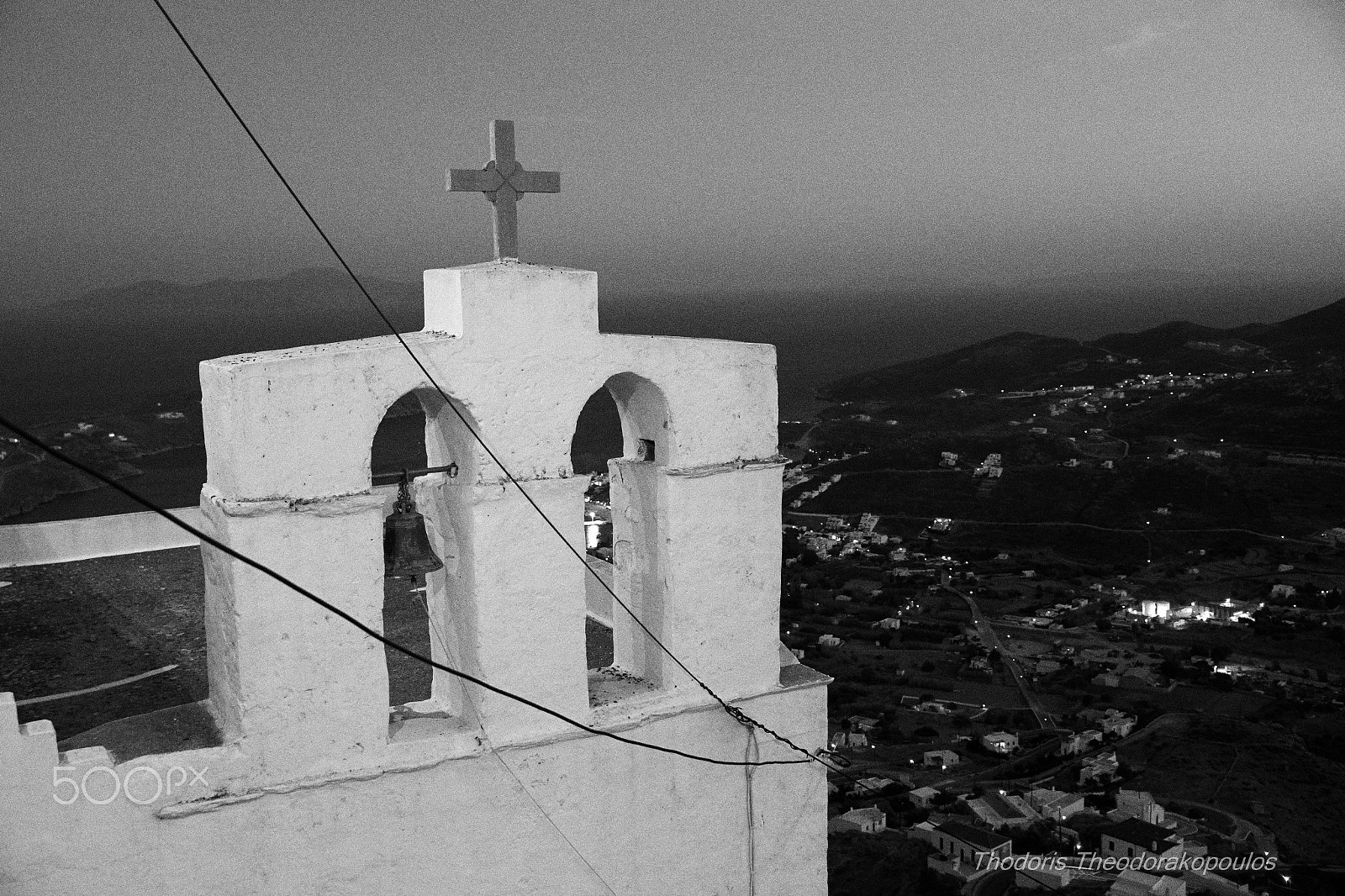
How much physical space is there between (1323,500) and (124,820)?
232ft

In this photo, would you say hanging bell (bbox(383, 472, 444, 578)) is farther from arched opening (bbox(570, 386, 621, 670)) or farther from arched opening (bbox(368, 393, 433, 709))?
arched opening (bbox(570, 386, 621, 670))

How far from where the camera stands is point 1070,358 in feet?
326

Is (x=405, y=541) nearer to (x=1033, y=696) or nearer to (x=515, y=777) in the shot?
(x=515, y=777)

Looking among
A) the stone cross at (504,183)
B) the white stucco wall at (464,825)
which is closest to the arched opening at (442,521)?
the white stucco wall at (464,825)

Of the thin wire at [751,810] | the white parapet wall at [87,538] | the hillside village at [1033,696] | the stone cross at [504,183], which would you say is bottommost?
the hillside village at [1033,696]

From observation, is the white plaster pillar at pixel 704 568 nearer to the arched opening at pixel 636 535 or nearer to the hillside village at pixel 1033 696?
the arched opening at pixel 636 535

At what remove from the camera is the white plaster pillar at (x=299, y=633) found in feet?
16.5

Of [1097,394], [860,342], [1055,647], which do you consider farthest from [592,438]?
[860,342]

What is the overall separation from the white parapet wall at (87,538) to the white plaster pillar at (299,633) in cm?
579

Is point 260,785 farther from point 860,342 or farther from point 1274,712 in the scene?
point 860,342

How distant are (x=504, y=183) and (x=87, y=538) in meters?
6.84

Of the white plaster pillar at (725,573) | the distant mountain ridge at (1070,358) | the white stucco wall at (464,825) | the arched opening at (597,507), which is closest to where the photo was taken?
the white stucco wall at (464,825)

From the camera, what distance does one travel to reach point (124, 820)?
189 inches

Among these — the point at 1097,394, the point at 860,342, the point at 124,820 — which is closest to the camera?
the point at 124,820
